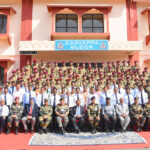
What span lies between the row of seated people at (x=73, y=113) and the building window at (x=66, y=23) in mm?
5580

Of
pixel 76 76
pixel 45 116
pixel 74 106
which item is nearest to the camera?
pixel 45 116

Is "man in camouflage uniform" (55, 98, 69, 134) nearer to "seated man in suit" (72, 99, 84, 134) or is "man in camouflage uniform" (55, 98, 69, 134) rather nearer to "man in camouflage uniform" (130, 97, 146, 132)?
"seated man in suit" (72, 99, 84, 134)

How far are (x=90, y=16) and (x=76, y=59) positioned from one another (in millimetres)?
2861

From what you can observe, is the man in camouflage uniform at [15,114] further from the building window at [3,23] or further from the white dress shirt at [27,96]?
the building window at [3,23]

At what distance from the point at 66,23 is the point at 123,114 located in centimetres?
675

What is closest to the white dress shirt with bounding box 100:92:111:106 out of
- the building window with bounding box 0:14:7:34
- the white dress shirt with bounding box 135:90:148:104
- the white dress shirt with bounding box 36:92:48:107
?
the white dress shirt with bounding box 135:90:148:104

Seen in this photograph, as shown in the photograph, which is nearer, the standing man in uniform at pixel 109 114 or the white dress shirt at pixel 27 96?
the standing man in uniform at pixel 109 114

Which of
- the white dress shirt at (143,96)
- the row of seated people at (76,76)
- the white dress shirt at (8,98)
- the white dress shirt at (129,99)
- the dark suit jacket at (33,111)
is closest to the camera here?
the dark suit jacket at (33,111)

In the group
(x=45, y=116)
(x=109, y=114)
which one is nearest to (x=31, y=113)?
(x=45, y=116)

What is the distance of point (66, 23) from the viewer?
10.2 m

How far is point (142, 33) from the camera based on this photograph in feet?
33.4

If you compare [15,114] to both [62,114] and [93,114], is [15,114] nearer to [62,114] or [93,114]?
[62,114]

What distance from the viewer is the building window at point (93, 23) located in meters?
10.1

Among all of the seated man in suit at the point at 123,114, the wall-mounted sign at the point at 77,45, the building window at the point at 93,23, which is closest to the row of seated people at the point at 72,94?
the seated man in suit at the point at 123,114
